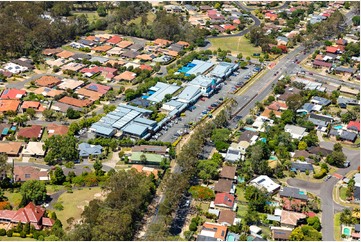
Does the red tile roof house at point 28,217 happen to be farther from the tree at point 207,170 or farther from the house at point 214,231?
the tree at point 207,170

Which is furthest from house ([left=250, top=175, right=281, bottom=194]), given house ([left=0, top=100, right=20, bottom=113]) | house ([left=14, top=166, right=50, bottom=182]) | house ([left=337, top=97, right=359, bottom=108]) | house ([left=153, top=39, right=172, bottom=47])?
house ([left=153, top=39, right=172, bottom=47])

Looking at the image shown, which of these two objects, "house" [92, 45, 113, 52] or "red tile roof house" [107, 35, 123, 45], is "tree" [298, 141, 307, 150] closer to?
"house" [92, 45, 113, 52]

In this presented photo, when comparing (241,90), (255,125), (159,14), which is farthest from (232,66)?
(159,14)

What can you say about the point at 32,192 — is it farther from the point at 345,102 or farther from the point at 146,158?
the point at 345,102

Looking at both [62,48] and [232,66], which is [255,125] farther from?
[62,48]

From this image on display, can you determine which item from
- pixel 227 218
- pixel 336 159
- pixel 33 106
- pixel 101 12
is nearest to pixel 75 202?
pixel 227 218
